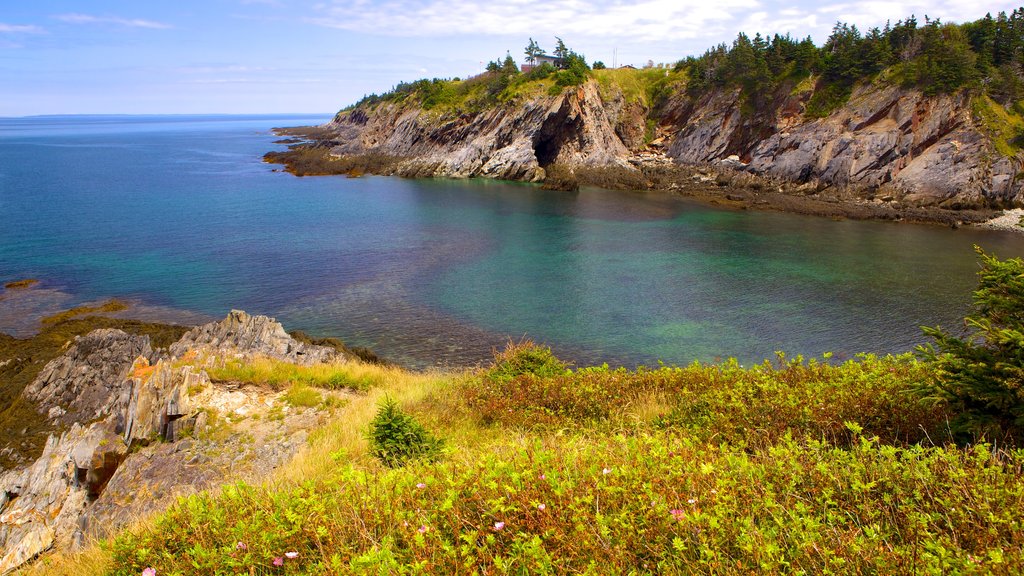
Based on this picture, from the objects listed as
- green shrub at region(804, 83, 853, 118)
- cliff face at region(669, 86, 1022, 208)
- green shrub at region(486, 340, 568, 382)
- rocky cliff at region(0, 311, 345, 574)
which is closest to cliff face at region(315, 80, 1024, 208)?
cliff face at region(669, 86, 1022, 208)

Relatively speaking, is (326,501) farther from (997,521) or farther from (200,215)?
(200,215)

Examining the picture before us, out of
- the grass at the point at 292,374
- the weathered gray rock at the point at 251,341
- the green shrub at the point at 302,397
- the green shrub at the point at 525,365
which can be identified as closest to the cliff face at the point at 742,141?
the green shrub at the point at 525,365

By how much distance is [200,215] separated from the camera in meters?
55.4

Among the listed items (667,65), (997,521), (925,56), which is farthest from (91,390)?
(667,65)

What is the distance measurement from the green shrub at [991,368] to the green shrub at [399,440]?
6859mm

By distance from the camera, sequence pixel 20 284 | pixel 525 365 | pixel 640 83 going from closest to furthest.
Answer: pixel 525 365
pixel 20 284
pixel 640 83

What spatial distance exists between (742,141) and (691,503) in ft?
289

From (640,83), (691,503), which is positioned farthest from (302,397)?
(640,83)

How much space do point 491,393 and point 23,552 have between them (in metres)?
8.84

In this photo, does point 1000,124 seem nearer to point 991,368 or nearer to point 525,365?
point 525,365

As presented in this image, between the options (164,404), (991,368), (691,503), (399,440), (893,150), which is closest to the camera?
(691,503)

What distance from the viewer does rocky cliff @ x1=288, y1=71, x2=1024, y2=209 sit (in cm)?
6006

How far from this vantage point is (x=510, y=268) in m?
39.2

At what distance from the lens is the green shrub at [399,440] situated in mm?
8070
